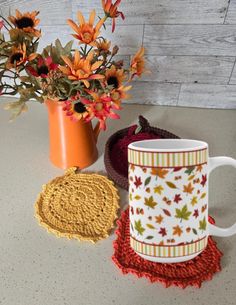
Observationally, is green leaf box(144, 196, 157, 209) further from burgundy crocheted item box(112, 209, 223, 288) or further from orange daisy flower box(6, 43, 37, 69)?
orange daisy flower box(6, 43, 37, 69)

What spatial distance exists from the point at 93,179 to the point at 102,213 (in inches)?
3.2

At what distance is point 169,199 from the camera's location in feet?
1.02

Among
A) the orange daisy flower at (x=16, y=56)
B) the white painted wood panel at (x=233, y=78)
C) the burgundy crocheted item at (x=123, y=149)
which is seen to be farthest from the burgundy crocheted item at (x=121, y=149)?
the white painted wood panel at (x=233, y=78)

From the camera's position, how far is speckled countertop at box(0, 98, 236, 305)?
340 millimetres

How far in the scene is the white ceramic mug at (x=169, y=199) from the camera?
1.00 feet

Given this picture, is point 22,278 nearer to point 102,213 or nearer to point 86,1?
point 102,213

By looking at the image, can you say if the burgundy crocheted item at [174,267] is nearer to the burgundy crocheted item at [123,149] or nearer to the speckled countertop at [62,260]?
the speckled countertop at [62,260]

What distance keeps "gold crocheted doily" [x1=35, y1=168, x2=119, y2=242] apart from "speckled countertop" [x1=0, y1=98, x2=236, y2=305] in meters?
0.01

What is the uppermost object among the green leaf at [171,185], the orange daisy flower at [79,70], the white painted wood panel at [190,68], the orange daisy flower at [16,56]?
the orange daisy flower at [16,56]

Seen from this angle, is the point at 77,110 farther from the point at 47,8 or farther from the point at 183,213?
the point at 47,8

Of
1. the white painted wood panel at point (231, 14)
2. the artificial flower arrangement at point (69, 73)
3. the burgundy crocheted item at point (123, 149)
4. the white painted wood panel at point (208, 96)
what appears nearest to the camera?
the artificial flower arrangement at point (69, 73)

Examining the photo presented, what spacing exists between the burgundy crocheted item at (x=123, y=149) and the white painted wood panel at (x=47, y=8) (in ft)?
1.22

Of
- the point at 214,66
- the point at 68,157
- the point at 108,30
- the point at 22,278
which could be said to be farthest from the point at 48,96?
the point at 214,66

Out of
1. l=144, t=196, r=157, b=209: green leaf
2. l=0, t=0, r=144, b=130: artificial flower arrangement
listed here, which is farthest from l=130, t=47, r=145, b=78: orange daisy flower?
l=144, t=196, r=157, b=209: green leaf
